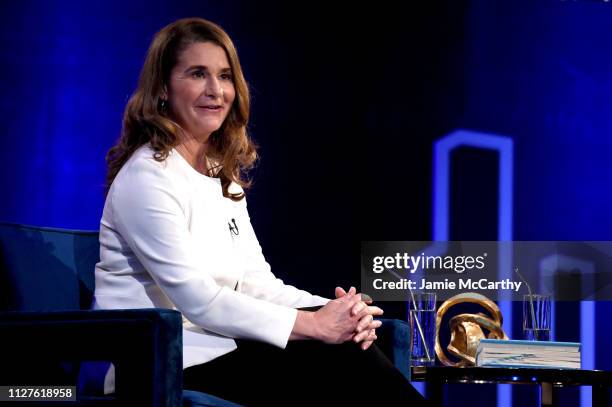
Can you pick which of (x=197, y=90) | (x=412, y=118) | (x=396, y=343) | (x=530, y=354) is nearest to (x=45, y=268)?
(x=197, y=90)

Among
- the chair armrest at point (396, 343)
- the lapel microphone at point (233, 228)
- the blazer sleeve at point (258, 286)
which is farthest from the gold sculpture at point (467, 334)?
the lapel microphone at point (233, 228)

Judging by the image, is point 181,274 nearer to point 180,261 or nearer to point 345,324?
point 180,261

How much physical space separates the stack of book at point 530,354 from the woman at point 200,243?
68cm

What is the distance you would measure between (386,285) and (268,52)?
1088mm

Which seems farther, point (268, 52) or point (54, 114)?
point (268, 52)

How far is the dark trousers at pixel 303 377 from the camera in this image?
165 centimetres

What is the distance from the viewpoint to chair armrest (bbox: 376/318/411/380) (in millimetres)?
2195

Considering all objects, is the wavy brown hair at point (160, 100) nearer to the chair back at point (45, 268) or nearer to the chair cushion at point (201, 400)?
the chair back at point (45, 268)

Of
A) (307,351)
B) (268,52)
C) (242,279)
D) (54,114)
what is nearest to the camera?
(307,351)

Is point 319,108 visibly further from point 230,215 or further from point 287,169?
point 230,215

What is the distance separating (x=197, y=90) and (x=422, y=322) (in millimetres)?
1152

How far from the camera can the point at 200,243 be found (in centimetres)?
193

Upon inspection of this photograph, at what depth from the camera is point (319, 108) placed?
3779 millimetres

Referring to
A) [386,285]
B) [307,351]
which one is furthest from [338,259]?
[307,351]
